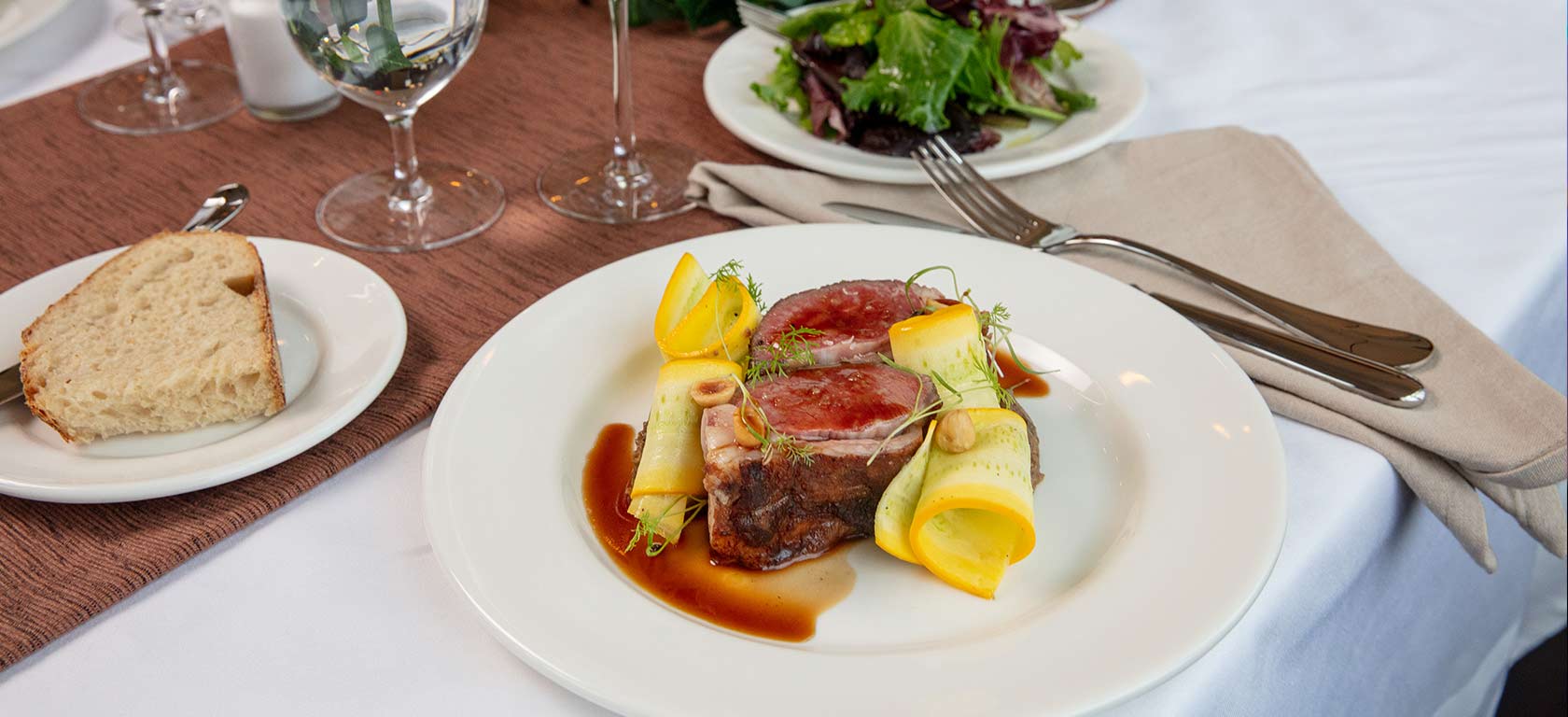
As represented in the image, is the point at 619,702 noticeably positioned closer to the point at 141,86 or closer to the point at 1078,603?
the point at 1078,603

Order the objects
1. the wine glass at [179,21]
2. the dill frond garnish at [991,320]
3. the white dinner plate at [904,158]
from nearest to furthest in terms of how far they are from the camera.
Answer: the dill frond garnish at [991,320] < the white dinner plate at [904,158] < the wine glass at [179,21]

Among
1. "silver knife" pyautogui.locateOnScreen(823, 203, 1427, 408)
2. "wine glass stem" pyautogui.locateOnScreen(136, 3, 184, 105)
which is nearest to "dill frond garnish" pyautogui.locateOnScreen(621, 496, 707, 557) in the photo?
"silver knife" pyautogui.locateOnScreen(823, 203, 1427, 408)

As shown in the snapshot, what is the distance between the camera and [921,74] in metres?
1.94

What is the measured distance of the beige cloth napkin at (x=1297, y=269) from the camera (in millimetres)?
1367

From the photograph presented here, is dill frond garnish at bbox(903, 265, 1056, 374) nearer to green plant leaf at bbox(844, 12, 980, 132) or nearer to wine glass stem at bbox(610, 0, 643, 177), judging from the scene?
green plant leaf at bbox(844, 12, 980, 132)

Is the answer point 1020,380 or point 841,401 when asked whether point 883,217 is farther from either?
point 841,401

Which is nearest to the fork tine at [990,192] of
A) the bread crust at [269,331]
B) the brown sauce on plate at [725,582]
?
the brown sauce on plate at [725,582]

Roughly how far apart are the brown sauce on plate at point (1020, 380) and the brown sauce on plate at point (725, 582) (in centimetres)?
36

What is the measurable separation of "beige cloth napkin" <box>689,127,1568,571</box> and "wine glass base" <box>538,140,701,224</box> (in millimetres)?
69

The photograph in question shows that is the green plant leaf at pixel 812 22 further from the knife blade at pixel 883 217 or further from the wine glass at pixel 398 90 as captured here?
the wine glass at pixel 398 90

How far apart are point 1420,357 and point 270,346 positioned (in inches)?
54.6

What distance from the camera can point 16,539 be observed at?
1181 millimetres

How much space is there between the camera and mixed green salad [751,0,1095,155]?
1946mm

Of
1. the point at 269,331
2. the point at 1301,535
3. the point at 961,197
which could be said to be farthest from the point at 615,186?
the point at 1301,535
